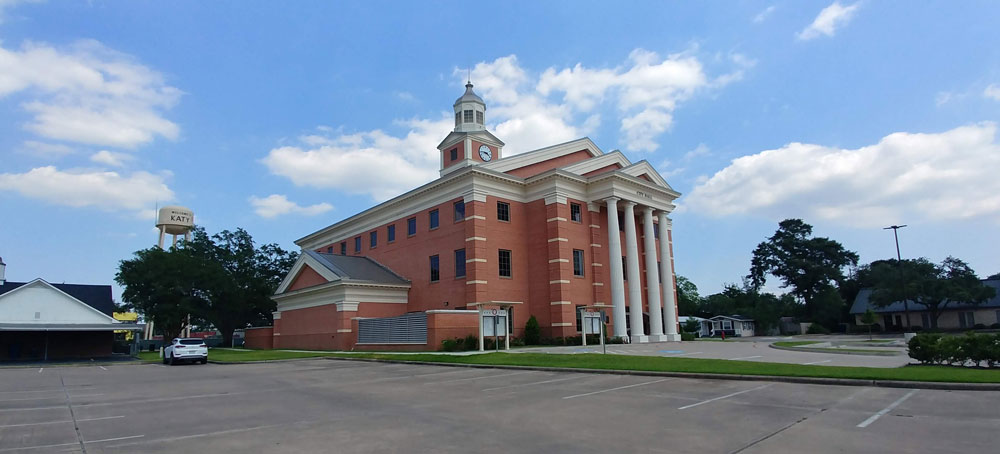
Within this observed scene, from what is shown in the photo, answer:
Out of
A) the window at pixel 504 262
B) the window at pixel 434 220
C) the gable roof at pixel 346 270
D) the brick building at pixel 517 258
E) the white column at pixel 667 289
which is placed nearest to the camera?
the brick building at pixel 517 258

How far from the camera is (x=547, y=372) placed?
66.7 feet

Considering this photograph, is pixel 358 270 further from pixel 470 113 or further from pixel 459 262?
pixel 470 113

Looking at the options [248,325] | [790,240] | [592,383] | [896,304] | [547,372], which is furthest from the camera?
[790,240]

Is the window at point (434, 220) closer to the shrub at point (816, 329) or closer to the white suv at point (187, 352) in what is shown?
the white suv at point (187, 352)

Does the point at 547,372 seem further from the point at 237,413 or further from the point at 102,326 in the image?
the point at 102,326

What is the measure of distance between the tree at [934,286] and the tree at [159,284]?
6718 centimetres

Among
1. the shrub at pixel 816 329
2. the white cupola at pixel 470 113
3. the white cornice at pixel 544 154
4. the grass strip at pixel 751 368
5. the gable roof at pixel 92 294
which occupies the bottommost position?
the shrub at pixel 816 329

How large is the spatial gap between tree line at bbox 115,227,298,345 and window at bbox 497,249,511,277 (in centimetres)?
2900

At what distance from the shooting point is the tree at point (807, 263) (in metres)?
78.4

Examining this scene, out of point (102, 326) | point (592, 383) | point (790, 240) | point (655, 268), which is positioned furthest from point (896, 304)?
point (102, 326)

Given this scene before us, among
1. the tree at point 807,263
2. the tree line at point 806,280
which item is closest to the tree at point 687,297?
the tree line at point 806,280

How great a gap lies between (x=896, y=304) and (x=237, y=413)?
7988 centimetres

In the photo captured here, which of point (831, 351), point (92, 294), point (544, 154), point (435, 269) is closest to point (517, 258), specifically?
point (435, 269)

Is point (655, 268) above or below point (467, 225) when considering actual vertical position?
below
